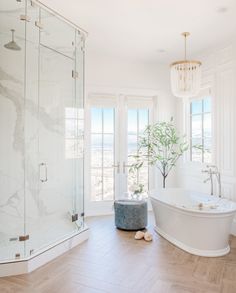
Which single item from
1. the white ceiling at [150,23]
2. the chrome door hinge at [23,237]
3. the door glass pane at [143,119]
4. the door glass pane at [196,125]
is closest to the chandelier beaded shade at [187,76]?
the white ceiling at [150,23]

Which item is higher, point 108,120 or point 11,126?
point 108,120

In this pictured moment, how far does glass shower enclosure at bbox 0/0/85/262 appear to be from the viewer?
3.49 m

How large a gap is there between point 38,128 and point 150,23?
6.90ft

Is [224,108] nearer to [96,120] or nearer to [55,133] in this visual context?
[96,120]

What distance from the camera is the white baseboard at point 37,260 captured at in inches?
113

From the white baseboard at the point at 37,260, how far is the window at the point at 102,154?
1.61 m

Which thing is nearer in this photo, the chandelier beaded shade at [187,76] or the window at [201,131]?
the chandelier beaded shade at [187,76]

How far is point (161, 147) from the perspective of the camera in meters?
5.56

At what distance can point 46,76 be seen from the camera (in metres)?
3.96

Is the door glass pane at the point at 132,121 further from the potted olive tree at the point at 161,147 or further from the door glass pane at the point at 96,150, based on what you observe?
the door glass pane at the point at 96,150

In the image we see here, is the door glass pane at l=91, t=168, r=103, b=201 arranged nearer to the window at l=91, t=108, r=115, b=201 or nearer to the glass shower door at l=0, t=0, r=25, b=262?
the window at l=91, t=108, r=115, b=201

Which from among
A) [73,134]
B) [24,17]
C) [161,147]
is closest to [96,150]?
[73,134]

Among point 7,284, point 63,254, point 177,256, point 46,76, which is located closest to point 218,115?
point 177,256

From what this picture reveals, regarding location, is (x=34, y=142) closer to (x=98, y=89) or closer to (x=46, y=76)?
(x=46, y=76)
